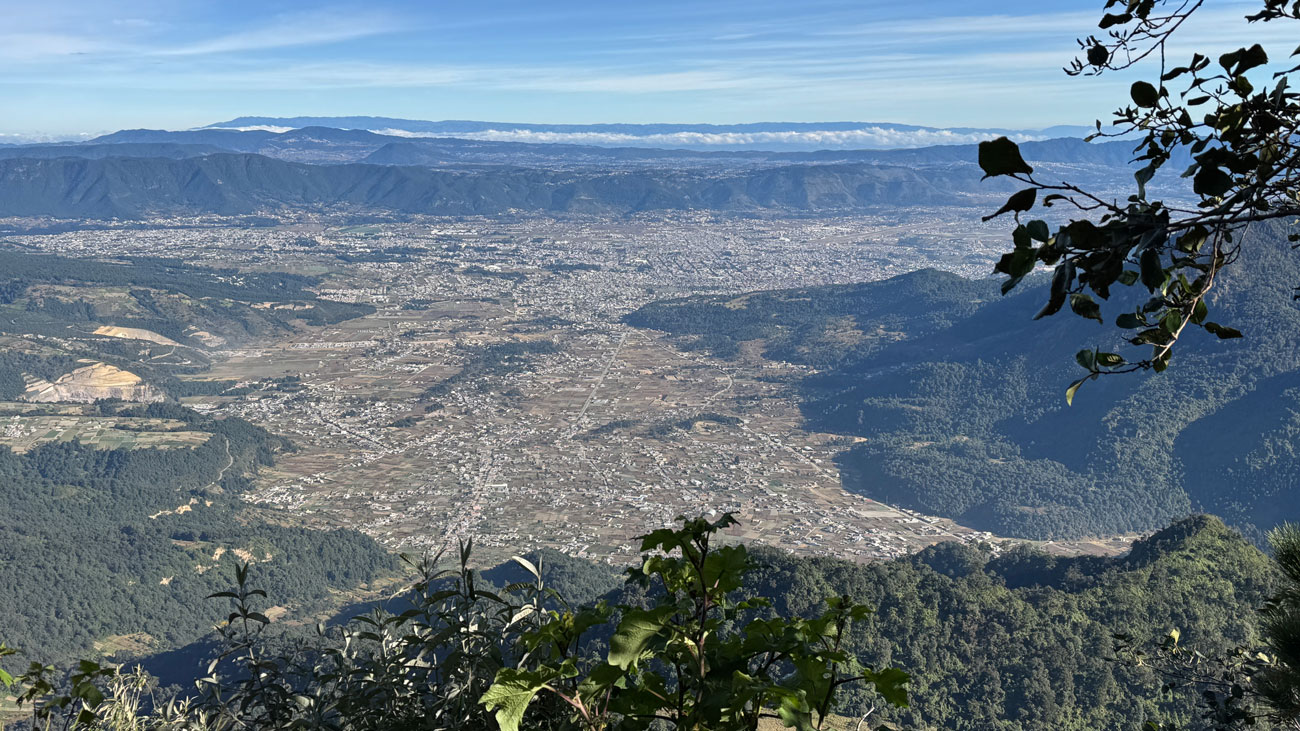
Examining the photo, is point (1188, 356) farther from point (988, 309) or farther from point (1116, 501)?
point (988, 309)

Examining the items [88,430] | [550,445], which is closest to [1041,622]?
[550,445]

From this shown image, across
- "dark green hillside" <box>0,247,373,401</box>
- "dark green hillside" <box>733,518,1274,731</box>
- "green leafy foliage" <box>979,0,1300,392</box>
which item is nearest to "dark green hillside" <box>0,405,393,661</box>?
"dark green hillside" <box>0,247,373,401</box>

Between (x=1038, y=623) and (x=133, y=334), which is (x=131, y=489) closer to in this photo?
(x=133, y=334)

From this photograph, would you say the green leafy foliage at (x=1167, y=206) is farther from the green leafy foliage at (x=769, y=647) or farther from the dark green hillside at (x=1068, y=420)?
the dark green hillside at (x=1068, y=420)

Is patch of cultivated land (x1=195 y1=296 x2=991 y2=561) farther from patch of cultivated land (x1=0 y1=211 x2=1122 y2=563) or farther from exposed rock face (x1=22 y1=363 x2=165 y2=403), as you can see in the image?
exposed rock face (x1=22 y1=363 x2=165 y2=403)

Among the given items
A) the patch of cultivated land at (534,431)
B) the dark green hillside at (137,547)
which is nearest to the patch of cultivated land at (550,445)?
the patch of cultivated land at (534,431)

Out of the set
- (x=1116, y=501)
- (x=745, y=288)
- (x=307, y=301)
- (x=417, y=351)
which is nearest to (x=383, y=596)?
(x=1116, y=501)
